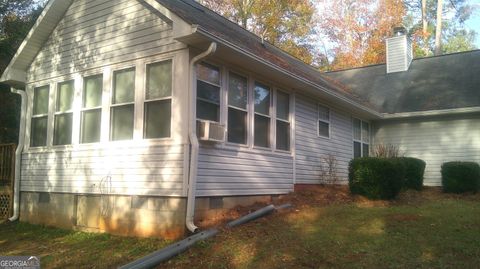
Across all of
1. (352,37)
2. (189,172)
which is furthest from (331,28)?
(189,172)

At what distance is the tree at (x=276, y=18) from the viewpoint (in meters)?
28.0

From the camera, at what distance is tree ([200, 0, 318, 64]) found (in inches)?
1103

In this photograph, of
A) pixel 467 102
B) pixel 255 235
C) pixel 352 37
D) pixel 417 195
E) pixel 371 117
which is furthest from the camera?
pixel 352 37

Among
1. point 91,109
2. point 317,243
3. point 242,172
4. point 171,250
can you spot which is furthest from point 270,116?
point 171,250

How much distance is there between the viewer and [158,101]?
902cm

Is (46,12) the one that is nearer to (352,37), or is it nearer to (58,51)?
(58,51)

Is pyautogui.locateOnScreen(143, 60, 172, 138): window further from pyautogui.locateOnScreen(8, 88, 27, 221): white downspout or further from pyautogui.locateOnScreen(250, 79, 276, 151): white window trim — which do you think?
pyautogui.locateOnScreen(8, 88, 27, 221): white downspout

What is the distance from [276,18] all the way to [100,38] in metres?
19.2

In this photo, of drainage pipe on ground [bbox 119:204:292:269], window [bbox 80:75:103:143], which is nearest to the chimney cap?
window [bbox 80:75:103:143]

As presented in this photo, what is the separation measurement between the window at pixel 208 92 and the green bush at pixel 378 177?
4.18 meters

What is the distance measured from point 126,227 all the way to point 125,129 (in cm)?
201

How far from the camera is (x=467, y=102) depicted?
1542cm

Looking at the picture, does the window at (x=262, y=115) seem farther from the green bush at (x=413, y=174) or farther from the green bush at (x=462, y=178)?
the green bush at (x=462, y=178)

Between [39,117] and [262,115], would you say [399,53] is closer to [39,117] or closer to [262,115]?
[262,115]
